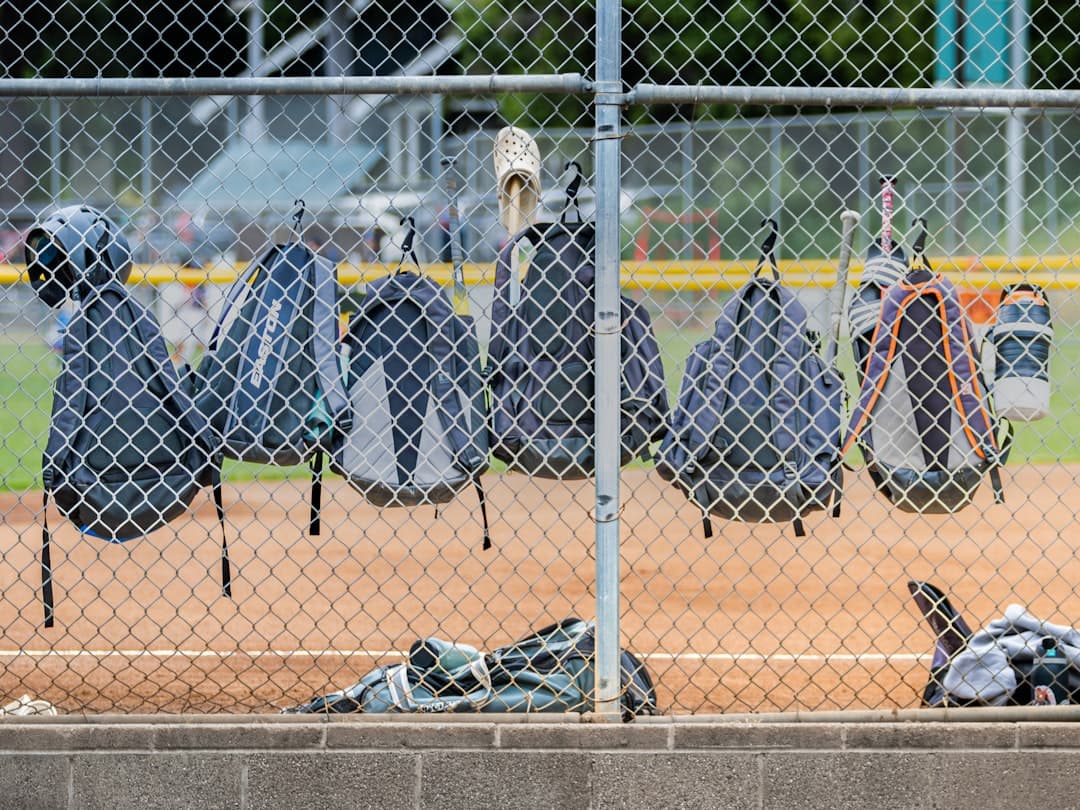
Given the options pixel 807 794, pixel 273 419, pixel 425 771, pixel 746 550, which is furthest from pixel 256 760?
pixel 746 550

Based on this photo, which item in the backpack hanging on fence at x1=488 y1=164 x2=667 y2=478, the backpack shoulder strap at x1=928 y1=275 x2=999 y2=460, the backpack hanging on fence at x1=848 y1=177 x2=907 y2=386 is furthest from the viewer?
the backpack hanging on fence at x1=848 y1=177 x2=907 y2=386

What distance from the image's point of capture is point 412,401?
395 cm

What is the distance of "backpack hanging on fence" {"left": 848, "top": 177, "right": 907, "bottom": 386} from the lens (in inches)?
165

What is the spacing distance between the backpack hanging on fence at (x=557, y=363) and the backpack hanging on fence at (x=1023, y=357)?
3.48ft

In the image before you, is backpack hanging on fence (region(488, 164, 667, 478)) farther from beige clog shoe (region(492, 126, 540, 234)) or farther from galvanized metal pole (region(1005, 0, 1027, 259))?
Result: galvanized metal pole (region(1005, 0, 1027, 259))

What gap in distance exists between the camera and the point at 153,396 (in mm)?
3945

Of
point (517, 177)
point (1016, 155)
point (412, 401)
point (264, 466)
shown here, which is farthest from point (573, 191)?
point (1016, 155)

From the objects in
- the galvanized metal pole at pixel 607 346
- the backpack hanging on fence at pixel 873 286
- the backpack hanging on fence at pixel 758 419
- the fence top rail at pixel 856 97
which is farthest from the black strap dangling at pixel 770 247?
the galvanized metal pole at pixel 607 346

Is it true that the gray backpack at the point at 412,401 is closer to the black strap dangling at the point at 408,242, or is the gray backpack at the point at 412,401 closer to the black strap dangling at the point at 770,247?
the black strap dangling at the point at 408,242

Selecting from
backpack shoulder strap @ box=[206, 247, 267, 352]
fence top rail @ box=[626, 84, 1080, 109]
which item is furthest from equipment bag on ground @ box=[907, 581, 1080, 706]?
backpack shoulder strap @ box=[206, 247, 267, 352]

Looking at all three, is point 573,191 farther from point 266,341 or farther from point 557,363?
point 266,341

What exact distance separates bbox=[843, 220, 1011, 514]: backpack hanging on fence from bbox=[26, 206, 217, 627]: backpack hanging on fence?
2.00 metres

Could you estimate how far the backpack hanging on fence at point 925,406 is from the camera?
13.3 ft

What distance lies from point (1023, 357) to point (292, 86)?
229cm
